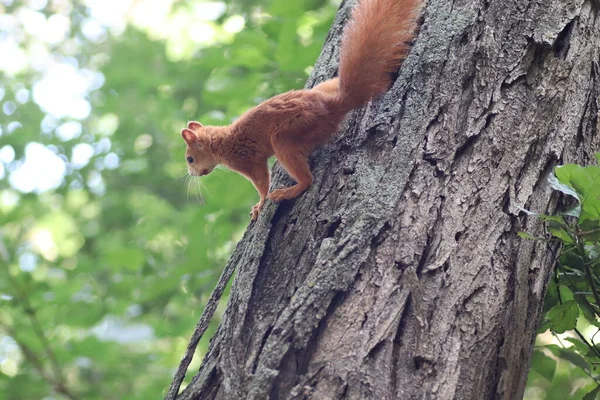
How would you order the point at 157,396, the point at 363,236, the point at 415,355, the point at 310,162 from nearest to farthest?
the point at 415,355, the point at 363,236, the point at 310,162, the point at 157,396

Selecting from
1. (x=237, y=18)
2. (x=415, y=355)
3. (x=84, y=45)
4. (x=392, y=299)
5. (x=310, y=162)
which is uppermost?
(x=84, y=45)

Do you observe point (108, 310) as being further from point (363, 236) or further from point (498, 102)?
point (498, 102)

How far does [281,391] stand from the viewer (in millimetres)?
1426

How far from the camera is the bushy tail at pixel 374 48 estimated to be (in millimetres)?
1992

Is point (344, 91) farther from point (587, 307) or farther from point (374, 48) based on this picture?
point (587, 307)

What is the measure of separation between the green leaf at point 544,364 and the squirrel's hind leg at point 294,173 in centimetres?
103

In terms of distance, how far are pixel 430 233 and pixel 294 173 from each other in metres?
0.63

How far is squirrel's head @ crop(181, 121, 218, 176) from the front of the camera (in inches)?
119

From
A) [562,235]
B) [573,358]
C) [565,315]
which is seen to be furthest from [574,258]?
[573,358]

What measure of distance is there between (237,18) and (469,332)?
3.66 metres

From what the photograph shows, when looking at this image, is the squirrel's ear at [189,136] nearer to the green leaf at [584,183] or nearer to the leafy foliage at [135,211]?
the leafy foliage at [135,211]

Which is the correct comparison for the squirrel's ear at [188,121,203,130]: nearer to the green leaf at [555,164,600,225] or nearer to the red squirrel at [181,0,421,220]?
the red squirrel at [181,0,421,220]

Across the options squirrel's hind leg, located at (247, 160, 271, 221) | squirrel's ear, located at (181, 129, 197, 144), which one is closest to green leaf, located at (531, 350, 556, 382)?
squirrel's hind leg, located at (247, 160, 271, 221)

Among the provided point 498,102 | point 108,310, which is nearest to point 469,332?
point 498,102
